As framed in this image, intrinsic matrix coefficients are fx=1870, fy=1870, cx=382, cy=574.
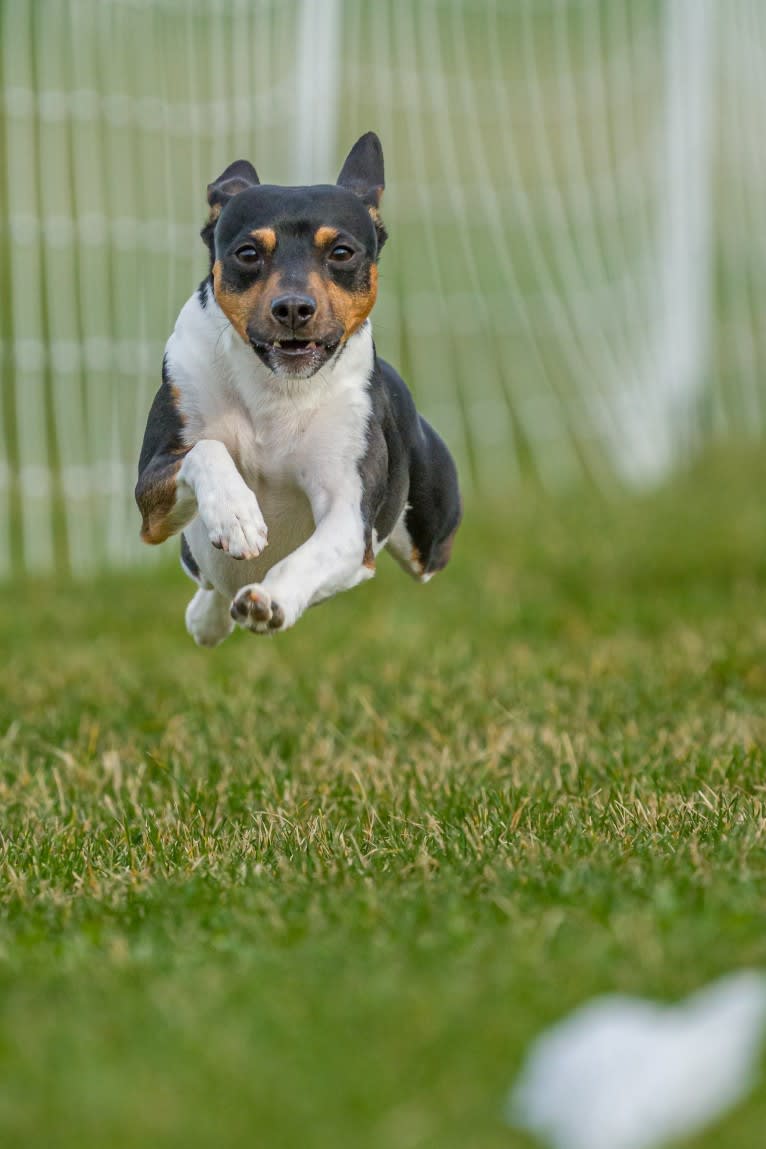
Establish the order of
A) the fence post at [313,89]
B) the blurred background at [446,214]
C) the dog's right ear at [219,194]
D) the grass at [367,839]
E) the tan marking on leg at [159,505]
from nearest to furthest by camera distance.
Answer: the grass at [367,839]
the dog's right ear at [219,194]
the tan marking on leg at [159,505]
the fence post at [313,89]
the blurred background at [446,214]

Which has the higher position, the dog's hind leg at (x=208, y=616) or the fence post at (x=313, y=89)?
the fence post at (x=313, y=89)

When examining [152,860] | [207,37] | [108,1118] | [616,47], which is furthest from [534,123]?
[108,1118]

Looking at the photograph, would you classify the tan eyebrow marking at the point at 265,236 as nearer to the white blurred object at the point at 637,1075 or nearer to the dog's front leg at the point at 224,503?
the dog's front leg at the point at 224,503

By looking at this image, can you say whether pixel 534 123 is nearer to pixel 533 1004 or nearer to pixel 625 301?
pixel 625 301

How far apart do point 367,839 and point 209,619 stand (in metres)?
0.66

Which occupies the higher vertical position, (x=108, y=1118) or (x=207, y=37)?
(x=207, y=37)

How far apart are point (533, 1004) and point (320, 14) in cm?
631

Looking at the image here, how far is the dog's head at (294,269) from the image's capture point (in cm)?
344

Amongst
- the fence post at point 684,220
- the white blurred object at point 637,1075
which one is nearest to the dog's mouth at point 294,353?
the white blurred object at point 637,1075

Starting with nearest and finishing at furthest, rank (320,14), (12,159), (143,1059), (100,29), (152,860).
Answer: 1. (143,1059)
2. (152,860)
3. (320,14)
4. (100,29)
5. (12,159)

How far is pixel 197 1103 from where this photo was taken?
8.68ft

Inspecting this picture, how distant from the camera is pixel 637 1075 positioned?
2.61 m

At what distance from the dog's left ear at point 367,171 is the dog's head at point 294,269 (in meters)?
0.08

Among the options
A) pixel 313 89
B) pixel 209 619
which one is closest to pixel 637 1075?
pixel 209 619
